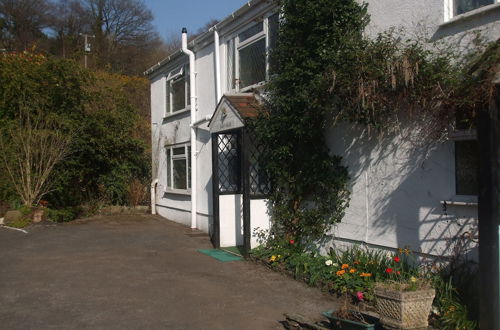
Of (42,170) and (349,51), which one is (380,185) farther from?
(42,170)

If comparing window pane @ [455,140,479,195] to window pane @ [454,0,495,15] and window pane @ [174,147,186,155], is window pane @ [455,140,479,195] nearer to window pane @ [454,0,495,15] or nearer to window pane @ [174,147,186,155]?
window pane @ [454,0,495,15]

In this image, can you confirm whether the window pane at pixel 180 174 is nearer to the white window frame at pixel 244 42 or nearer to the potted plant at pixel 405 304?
the white window frame at pixel 244 42

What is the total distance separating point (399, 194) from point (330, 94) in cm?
175

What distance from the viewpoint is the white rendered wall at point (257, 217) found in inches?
384

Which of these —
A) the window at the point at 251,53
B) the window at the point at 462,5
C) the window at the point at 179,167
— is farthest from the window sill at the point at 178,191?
the window at the point at 462,5

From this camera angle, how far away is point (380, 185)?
284 inches

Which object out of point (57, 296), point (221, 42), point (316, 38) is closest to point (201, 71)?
point (221, 42)

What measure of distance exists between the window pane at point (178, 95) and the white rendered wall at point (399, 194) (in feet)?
24.5

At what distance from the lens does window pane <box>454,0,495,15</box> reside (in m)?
5.99

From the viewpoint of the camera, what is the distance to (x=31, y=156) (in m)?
15.1

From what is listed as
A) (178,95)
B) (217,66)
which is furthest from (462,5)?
(178,95)

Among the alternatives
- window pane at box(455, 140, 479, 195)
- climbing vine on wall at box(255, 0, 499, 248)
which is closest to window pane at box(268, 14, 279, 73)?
climbing vine on wall at box(255, 0, 499, 248)

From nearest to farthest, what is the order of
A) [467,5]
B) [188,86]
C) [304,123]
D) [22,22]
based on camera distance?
[467,5]
[304,123]
[188,86]
[22,22]

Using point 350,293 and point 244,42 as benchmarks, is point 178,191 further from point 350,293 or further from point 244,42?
point 350,293
